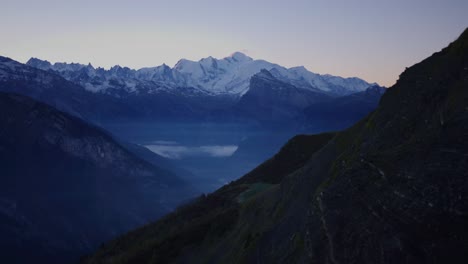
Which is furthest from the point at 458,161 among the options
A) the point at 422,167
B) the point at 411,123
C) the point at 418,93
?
the point at 418,93

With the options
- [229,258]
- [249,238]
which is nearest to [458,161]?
[249,238]

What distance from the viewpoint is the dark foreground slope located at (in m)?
13.5

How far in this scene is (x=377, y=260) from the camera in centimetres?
1397

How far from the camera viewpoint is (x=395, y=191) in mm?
15312

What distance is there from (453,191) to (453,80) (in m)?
7.30

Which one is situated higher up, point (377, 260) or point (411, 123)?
point (411, 123)

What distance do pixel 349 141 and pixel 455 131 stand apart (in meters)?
10.9

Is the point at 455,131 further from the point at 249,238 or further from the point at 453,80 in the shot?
the point at 249,238

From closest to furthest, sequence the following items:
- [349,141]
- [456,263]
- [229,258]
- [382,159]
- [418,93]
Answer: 1. [456,263]
2. [382,159]
3. [418,93]
4. [349,141]
5. [229,258]

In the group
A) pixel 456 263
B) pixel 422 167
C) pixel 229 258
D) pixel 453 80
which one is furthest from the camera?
pixel 229 258

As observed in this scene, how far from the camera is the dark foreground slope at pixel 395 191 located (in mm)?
13547

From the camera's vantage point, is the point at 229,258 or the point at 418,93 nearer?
the point at 418,93

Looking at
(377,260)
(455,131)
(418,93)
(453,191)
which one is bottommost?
(377,260)

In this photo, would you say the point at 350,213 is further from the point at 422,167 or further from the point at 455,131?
the point at 455,131
